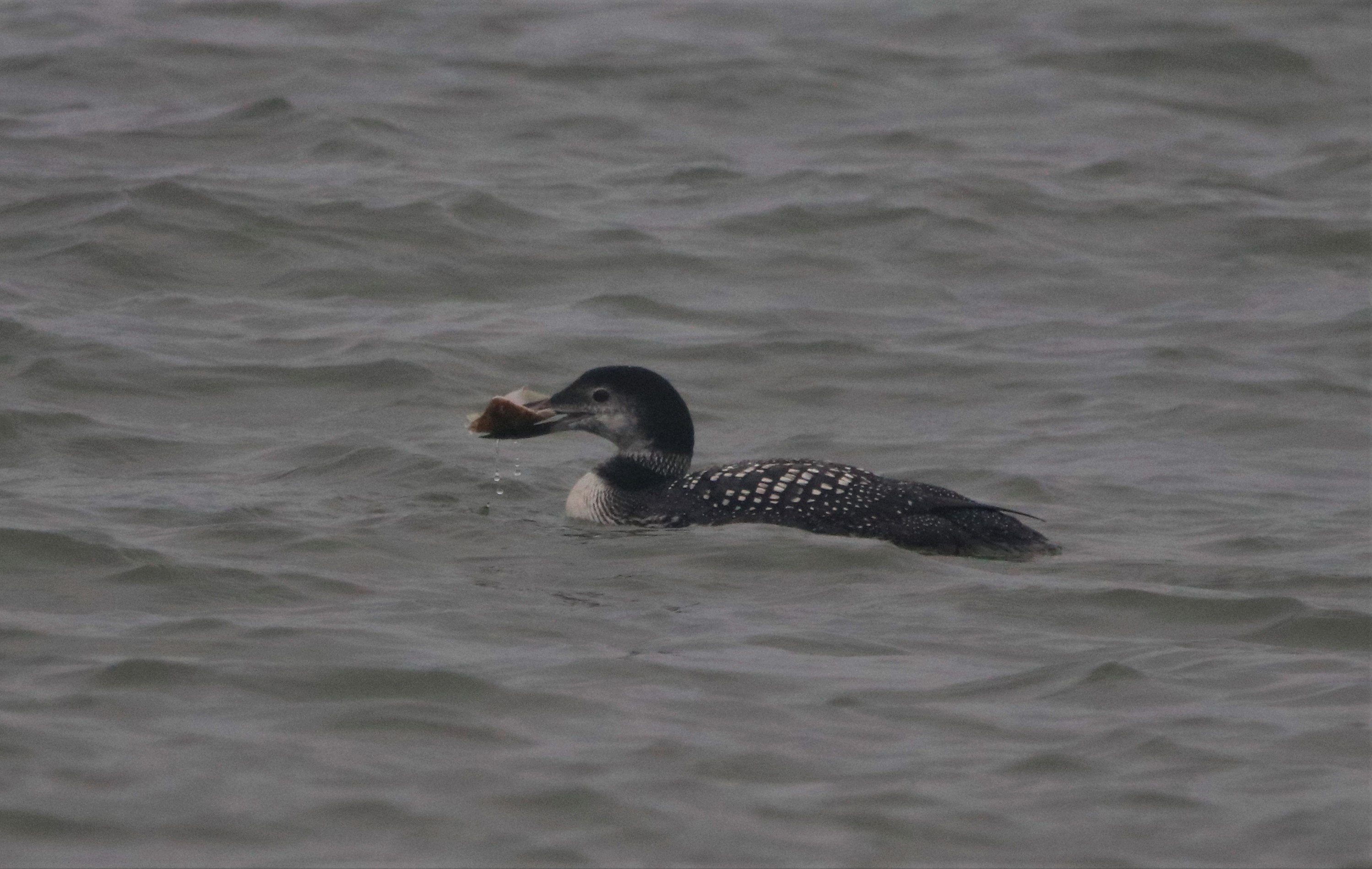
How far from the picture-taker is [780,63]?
14.7 m

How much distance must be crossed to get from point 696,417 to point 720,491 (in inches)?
77.7

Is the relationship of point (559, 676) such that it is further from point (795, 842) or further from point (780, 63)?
point (780, 63)

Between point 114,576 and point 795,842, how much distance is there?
2551mm

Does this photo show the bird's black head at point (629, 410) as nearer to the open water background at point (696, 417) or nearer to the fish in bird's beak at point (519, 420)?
the fish in bird's beak at point (519, 420)

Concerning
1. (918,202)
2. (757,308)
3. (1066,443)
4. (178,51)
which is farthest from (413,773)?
(178,51)

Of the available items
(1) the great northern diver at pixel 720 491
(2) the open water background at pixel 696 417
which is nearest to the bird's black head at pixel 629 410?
(1) the great northern diver at pixel 720 491

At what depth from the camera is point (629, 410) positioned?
25.5ft

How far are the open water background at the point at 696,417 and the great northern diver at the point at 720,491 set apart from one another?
0.16 metres

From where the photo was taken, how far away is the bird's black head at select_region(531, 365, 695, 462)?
775 centimetres

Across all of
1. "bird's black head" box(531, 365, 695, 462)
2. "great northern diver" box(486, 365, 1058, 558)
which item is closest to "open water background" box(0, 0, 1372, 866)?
"great northern diver" box(486, 365, 1058, 558)

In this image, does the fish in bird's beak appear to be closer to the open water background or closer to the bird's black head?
the bird's black head

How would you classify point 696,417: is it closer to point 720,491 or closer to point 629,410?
point 629,410

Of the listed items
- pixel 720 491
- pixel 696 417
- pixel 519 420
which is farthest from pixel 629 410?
pixel 696 417

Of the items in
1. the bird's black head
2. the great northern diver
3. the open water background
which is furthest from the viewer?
the bird's black head
